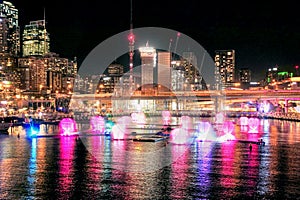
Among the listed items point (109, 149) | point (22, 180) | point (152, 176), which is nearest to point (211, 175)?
point (152, 176)

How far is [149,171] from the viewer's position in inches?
1405

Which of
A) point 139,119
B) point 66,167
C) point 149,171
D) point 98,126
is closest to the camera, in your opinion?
point 149,171

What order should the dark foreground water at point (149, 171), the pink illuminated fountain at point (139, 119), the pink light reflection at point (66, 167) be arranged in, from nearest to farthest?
the dark foreground water at point (149, 171), the pink light reflection at point (66, 167), the pink illuminated fountain at point (139, 119)

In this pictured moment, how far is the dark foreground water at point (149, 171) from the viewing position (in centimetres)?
2852

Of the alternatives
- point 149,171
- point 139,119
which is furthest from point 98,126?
point 149,171

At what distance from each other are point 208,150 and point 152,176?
1603cm

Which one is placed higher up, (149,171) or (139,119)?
(139,119)

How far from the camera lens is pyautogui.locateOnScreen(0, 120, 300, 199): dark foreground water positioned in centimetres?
2852

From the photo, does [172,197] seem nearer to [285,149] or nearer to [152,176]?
[152,176]

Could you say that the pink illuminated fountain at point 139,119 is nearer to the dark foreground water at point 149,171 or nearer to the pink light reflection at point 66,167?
the pink light reflection at point 66,167

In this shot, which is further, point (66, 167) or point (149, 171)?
point (66, 167)

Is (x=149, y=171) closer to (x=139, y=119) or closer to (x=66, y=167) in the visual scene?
(x=66, y=167)

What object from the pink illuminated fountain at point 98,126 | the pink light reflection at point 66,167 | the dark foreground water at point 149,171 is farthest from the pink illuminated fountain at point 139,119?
the dark foreground water at point 149,171

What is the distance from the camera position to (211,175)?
110 feet
